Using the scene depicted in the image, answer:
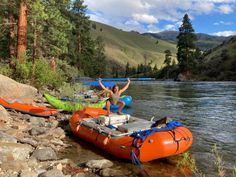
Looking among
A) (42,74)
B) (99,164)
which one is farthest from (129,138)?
(42,74)

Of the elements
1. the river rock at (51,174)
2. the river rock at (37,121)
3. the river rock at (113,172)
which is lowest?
the river rock at (113,172)

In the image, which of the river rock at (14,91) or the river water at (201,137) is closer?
the river water at (201,137)

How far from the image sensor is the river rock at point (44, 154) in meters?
9.12

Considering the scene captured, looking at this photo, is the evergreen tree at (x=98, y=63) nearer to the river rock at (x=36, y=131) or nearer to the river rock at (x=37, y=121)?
the river rock at (x=37, y=121)

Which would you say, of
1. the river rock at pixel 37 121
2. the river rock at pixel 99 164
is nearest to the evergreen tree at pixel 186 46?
the river rock at pixel 37 121

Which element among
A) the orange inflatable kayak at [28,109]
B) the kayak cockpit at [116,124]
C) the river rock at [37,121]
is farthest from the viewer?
the orange inflatable kayak at [28,109]

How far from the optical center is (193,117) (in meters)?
19.0

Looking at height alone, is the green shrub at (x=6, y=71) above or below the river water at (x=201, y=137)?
above

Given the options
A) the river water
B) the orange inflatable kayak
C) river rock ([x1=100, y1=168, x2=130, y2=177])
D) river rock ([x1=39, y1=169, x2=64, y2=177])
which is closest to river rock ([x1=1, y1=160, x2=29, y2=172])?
river rock ([x1=39, y1=169, x2=64, y2=177])

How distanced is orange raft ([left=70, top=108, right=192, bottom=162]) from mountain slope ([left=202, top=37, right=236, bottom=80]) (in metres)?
64.5

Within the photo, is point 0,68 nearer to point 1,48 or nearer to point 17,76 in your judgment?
point 17,76

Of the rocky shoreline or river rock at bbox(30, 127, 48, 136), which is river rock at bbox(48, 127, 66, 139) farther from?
river rock at bbox(30, 127, 48, 136)

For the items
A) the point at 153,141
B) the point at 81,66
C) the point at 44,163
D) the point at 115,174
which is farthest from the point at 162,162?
the point at 81,66

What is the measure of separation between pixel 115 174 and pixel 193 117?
11.5 m
